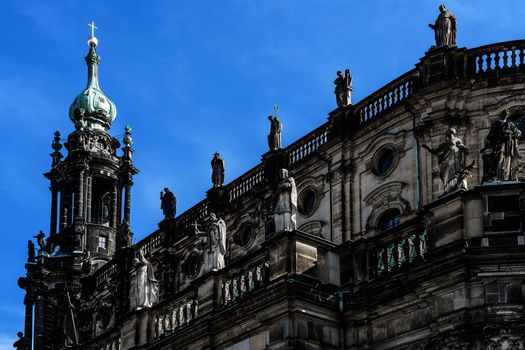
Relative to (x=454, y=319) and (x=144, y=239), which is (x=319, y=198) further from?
(x=454, y=319)

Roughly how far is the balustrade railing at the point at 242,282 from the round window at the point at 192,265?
15801 mm

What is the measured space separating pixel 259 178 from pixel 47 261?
61.4 feet

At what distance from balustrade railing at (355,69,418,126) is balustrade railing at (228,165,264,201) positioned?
5341mm

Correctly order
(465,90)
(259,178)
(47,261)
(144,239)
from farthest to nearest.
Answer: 1. (47,261)
2. (144,239)
3. (259,178)
4. (465,90)

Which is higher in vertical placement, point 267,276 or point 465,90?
point 465,90

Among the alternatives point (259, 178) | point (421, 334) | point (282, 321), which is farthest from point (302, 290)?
point (259, 178)

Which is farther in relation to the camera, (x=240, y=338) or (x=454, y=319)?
(x=240, y=338)

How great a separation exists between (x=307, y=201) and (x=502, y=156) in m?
15.9

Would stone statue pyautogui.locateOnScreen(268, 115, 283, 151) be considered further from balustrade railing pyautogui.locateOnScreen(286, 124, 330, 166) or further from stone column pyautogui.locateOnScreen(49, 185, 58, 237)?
stone column pyautogui.locateOnScreen(49, 185, 58, 237)


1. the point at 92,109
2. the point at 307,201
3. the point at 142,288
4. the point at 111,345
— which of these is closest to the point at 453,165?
the point at 142,288

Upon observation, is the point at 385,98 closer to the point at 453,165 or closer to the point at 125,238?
the point at 453,165

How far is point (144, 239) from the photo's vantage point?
5462 cm

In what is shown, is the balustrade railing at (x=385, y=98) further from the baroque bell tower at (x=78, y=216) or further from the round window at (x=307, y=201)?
the baroque bell tower at (x=78, y=216)

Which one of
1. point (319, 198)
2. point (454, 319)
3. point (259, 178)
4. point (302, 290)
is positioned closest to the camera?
point (454, 319)
